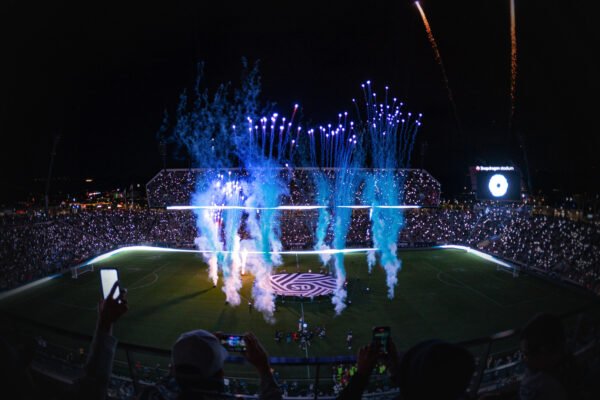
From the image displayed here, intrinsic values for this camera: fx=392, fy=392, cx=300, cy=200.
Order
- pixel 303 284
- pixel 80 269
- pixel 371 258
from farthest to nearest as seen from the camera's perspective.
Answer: pixel 371 258 < pixel 80 269 < pixel 303 284

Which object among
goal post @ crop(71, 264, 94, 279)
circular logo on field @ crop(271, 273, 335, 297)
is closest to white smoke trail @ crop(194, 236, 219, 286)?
circular logo on field @ crop(271, 273, 335, 297)

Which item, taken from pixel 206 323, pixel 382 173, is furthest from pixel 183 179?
pixel 206 323

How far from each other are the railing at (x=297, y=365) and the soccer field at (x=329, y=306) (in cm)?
208

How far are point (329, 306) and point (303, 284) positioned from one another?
396 centimetres

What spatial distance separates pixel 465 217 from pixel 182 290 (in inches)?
1275

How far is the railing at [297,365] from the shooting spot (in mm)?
3062

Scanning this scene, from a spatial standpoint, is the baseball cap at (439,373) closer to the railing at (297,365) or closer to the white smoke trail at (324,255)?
the railing at (297,365)

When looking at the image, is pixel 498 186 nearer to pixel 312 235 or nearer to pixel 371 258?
pixel 371 258

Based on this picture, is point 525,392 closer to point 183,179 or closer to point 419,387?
point 419,387

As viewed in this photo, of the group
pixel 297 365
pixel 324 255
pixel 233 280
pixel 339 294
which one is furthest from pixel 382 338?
pixel 324 255

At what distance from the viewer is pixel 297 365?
11.7 feet

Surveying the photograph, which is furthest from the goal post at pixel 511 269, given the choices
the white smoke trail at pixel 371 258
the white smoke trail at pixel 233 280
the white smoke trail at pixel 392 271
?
the white smoke trail at pixel 233 280

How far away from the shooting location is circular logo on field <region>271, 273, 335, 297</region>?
958 inches

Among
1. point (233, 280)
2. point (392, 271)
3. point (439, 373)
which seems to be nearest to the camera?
point (439, 373)
